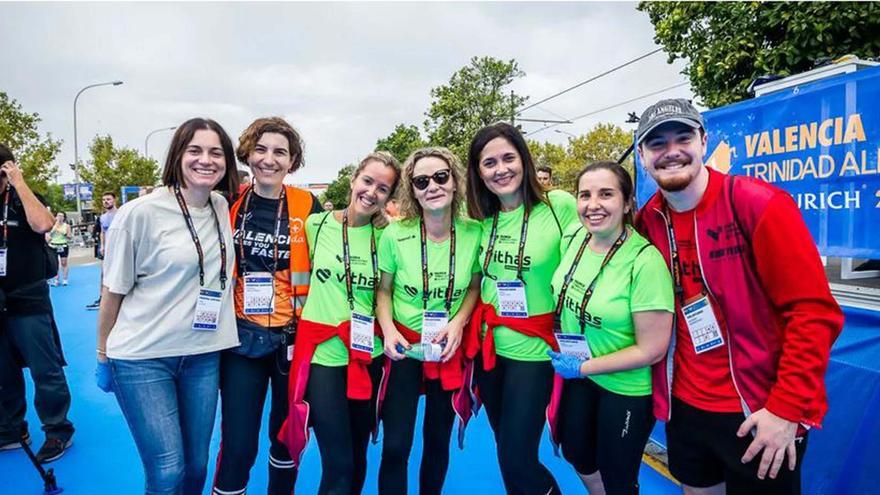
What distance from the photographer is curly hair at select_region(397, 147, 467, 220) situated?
2.35 metres

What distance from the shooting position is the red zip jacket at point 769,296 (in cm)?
143

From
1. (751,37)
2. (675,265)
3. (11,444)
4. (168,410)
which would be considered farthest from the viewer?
(751,37)

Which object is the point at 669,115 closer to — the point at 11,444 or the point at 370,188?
the point at 370,188

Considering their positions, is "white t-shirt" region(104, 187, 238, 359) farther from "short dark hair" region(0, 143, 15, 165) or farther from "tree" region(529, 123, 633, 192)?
"tree" region(529, 123, 633, 192)

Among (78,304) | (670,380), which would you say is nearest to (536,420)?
(670,380)

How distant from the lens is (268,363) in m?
2.32

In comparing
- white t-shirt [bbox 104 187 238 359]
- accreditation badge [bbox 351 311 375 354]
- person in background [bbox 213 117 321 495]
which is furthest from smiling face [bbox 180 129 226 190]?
accreditation badge [bbox 351 311 375 354]

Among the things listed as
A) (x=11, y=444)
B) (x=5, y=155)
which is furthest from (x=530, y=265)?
(x=11, y=444)

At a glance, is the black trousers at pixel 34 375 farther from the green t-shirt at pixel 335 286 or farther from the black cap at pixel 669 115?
the black cap at pixel 669 115

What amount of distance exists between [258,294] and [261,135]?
746 millimetres

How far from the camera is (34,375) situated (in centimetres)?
329

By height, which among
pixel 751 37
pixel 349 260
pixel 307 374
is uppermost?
pixel 751 37

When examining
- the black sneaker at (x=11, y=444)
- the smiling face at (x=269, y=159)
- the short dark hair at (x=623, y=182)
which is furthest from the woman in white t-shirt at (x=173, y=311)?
the black sneaker at (x=11, y=444)

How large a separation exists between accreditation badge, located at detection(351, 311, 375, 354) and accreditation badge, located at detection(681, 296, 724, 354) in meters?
1.25
